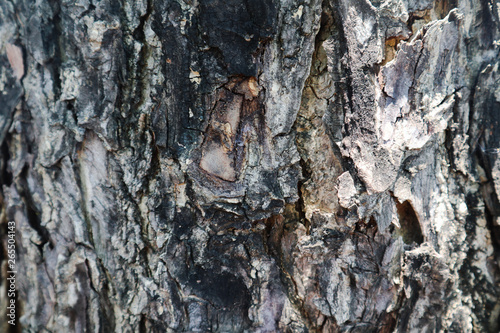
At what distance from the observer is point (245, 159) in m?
1.03

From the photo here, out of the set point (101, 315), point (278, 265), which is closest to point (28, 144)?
point (101, 315)

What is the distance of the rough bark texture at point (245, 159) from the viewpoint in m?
0.98

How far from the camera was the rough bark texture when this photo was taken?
98cm

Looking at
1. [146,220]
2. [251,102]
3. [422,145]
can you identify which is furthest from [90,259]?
[422,145]

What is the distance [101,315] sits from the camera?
1.10m

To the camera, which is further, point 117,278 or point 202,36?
point 117,278

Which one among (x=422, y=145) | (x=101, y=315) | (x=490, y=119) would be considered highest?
(x=490, y=119)

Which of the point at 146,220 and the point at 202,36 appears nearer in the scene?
the point at 202,36

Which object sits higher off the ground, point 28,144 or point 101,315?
point 28,144

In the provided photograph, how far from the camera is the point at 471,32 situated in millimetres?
1098

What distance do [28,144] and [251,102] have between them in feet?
2.27

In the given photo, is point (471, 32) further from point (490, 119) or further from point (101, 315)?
point (101, 315)

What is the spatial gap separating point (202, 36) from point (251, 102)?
0.23 meters

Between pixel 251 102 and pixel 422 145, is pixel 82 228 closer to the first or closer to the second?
pixel 251 102
